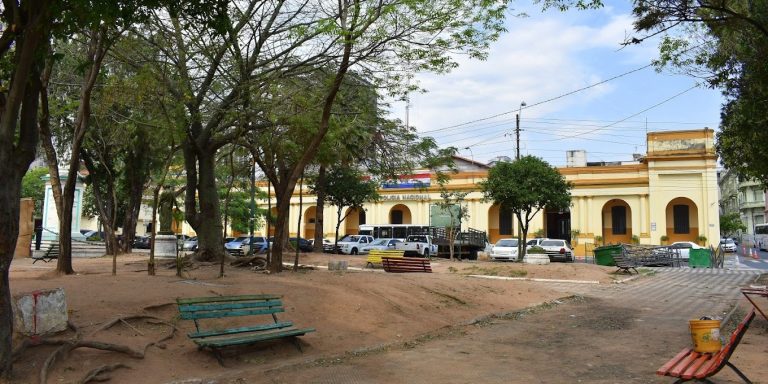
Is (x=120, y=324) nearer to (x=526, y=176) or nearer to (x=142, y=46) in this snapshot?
(x=142, y=46)

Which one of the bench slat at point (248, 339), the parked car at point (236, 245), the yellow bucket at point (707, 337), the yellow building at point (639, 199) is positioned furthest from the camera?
the yellow building at point (639, 199)

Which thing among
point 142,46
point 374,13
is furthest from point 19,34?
point 142,46

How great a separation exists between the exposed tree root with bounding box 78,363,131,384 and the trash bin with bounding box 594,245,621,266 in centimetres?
2471

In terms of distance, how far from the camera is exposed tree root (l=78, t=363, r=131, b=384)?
6.10 meters

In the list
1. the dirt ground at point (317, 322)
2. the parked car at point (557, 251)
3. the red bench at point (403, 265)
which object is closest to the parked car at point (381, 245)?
the parked car at point (557, 251)

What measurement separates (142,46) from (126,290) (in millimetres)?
7318

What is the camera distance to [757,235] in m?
60.7

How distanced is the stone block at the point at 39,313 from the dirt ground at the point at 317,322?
0.81 ft

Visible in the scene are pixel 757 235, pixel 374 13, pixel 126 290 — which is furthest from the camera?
pixel 757 235

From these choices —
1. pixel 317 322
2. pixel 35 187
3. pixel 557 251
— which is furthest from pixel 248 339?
Answer: pixel 35 187

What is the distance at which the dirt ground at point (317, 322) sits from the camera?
678 cm

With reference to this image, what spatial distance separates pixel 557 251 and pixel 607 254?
546 cm

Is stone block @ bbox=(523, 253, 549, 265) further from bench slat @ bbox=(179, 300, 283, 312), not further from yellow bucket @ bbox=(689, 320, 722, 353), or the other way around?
yellow bucket @ bbox=(689, 320, 722, 353)

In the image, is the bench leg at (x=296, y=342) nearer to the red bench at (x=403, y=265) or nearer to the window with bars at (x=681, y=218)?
the red bench at (x=403, y=265)
